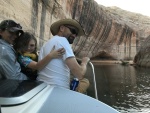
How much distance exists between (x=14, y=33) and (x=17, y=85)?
0.91 metres

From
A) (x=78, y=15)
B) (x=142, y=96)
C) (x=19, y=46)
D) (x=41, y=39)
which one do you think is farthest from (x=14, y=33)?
(x=78, y=15)

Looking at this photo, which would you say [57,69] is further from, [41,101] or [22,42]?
[41,101]

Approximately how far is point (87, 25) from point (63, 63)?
82.9ft

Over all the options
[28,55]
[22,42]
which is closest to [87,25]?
[28,55]

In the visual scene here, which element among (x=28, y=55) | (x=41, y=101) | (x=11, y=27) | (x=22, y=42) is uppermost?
(x=11, y=27)

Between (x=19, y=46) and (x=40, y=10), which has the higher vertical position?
(x=40, y=10)

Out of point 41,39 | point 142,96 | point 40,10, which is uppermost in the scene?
point 40,10

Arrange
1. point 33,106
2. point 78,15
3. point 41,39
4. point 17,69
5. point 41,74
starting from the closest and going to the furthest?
point 33,106 < point 17,69 < point 41,74 < point 41,39 < point 78,15

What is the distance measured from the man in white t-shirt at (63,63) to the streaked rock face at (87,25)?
5.52 m

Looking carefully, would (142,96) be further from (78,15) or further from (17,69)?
(78,15)

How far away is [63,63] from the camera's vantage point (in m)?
2.37

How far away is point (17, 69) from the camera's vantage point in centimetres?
223

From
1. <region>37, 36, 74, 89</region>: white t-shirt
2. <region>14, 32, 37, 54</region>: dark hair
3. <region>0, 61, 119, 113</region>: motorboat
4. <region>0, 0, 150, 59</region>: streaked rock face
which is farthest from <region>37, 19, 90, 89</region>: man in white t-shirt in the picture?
<region>0, 0, 150, 59</region>: streaked rock face

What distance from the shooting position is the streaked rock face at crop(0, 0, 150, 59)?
11.2 metres
